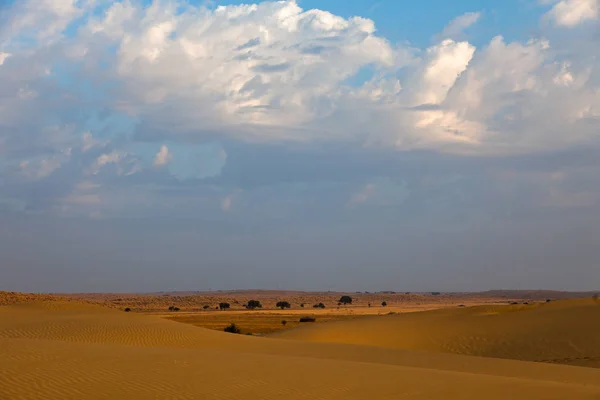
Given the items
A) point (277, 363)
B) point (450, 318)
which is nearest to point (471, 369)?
point (277, 363)

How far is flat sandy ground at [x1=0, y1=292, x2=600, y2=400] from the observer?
1410 cm

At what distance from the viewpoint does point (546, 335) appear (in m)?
33.2

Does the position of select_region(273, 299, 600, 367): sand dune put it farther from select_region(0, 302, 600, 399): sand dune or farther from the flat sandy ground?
select_region(0, 302, 600, 399): sand dune

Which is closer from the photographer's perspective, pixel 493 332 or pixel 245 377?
pixel 245 377

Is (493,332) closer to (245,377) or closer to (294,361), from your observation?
(294,361)

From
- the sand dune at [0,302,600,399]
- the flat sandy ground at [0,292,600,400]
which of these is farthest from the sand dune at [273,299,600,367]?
the sand dune at [0,302,600,399]

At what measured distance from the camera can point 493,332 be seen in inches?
1403

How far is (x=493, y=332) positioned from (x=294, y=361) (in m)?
19.4

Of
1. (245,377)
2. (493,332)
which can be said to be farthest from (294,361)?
(493,332)

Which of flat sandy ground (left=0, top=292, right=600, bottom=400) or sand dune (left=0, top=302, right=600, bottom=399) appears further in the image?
flat sandy ground (left=0, top=292, right=600, bottom=400)

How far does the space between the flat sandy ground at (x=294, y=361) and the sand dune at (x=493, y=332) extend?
0.29 ft

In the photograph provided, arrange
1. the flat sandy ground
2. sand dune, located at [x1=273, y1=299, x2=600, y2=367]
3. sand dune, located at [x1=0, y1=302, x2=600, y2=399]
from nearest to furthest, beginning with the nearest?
sand dune, located at [x1=0, y1=302, x2=600, y2=399] < the flat sandy ground < sand dune, located at [x1=273, y1=299, x2=600, y2=367]

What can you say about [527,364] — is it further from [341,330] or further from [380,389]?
[341,330]

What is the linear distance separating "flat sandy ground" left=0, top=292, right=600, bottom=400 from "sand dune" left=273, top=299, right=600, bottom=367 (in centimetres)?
9
